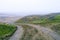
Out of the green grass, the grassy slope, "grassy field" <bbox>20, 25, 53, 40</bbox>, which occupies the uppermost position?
the grassy slope

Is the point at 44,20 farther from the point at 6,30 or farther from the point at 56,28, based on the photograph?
the point at 6,30

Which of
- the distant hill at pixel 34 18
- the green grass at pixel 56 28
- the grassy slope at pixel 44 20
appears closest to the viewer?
the green grass at pixel 56 28

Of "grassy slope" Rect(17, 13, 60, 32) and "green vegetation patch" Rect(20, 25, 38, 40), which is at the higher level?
"grassy slope" Rect(17, 13, 60, 32)

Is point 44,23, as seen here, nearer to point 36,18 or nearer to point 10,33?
point 36,18

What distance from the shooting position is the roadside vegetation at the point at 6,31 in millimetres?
3365

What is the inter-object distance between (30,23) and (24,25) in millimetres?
153

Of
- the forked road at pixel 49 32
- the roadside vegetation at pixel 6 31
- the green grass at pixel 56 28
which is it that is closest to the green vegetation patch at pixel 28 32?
the forked road at pixel 49 32

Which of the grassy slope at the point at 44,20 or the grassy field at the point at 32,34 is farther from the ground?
the grassy slope at the point at 44,20

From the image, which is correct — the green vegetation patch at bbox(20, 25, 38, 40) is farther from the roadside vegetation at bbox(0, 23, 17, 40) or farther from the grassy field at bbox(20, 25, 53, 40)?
the roadside vegetation at bbox(0, 23, 17, 40)

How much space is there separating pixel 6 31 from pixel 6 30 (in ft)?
0.27

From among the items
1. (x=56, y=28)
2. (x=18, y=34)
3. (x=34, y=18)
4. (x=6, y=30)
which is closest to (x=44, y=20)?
(x=34, y=18)

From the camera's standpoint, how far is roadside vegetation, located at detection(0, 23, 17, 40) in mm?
3365

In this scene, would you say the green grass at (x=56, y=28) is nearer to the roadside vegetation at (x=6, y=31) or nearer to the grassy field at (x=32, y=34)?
the grassy field at (x=32, y=34)

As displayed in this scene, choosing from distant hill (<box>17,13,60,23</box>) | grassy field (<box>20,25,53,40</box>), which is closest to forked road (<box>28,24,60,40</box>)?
grassy field (<box>20,25,53,40</box>)
